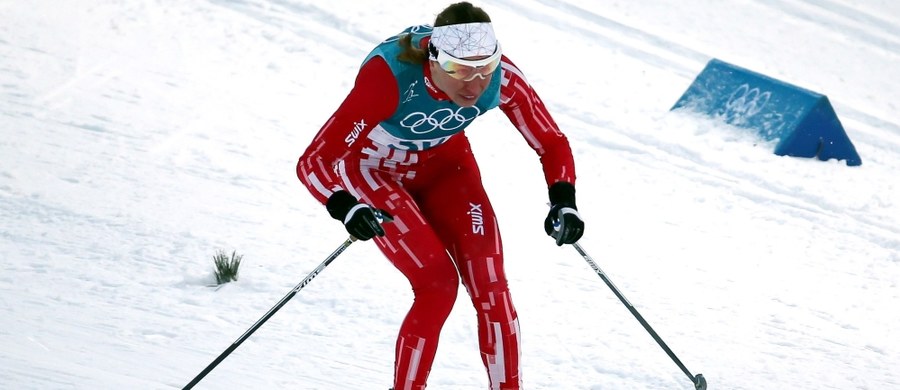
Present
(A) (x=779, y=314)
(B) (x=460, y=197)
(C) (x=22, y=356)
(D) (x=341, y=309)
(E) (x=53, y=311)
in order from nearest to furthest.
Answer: (B) (x=460, y=197) < (C) (x=22, y=356) < (E) (x=53, y=311) < (D) (x=341, y=309) < (A) (x=779, y=314)

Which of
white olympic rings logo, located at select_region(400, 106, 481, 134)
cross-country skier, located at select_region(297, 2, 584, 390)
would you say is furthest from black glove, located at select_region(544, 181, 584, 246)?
white olympic rings logo, located at select_region(400, 106, 481, 134)

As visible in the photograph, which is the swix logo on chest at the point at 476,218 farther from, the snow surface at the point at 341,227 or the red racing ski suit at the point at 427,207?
the snow surface at the point at 341,227

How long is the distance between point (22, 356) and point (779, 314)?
11.3 feet

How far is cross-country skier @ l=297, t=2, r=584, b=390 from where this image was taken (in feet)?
11.4

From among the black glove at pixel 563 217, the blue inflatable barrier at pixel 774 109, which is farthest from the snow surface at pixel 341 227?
the black glove at pixel 563 217

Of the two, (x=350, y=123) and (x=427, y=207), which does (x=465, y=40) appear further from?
(x=427, y=207)

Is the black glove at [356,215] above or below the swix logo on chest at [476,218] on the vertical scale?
above

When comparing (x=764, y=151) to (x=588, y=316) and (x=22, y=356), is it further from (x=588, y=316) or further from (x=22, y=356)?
(x=22, y=356)

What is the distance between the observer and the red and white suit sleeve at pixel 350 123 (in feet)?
11.6

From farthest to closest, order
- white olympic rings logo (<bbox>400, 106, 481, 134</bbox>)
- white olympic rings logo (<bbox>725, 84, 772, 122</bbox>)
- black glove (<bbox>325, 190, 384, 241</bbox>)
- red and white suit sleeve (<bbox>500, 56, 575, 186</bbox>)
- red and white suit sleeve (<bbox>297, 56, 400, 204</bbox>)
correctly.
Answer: white olympic rings logo (<bbox>725, 84, 772, 122</bbox>)
red and white suit sleeve (<bbox>500, 56, 575, 186</bbox>)
white olympic rings logo (<bbox>400, 106, 481, 134</bbox>)
red and white suit sleeve (<bbox>297, 56, 400, 204</bbox>)
black glove (<bbox>325, 190, 384, 241</bbox>)

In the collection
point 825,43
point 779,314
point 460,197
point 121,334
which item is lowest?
point 825,43

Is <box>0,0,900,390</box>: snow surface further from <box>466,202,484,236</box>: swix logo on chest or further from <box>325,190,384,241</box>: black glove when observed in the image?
<box>325,190,384,241</box>: black glove

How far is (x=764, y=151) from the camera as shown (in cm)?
743

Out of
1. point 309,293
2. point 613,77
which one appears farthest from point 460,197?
point 613,77
